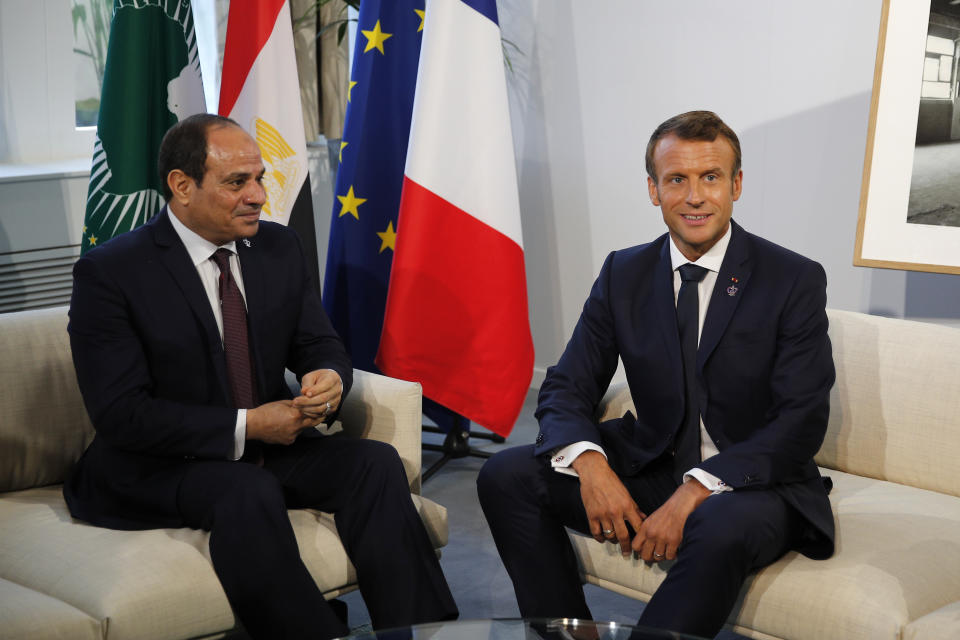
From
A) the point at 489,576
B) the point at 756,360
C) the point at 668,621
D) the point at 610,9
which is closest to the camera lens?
the point at 668,621

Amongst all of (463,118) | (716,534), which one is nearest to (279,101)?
(463,118)

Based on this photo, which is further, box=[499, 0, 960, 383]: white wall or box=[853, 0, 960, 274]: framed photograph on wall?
box=[499, 0, 960, 383]: white wall

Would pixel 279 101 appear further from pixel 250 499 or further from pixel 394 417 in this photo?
pixel 250 499

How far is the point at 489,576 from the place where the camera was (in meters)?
2.94

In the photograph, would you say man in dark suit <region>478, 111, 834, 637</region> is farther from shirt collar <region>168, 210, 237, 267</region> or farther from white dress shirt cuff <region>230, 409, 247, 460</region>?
shirt collar <region>168, 210, 237, 267</region>

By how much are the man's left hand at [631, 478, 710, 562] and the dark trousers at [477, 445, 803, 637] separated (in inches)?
1.3

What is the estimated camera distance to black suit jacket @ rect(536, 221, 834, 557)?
6.94 ft

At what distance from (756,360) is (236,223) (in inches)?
46.8

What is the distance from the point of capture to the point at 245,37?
11.0ft

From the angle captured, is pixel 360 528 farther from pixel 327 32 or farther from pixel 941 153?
pixel 327 32

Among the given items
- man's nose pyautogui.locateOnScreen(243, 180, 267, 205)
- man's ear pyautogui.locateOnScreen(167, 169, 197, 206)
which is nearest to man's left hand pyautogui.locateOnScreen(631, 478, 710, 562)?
man's nose pyautogui.locateOnScreen(243, 180, 267, 205)

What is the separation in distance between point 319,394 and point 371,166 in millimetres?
1475

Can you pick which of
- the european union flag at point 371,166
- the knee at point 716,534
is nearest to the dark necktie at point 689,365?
the knee at point 716,534

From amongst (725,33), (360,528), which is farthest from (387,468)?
(725,33)
